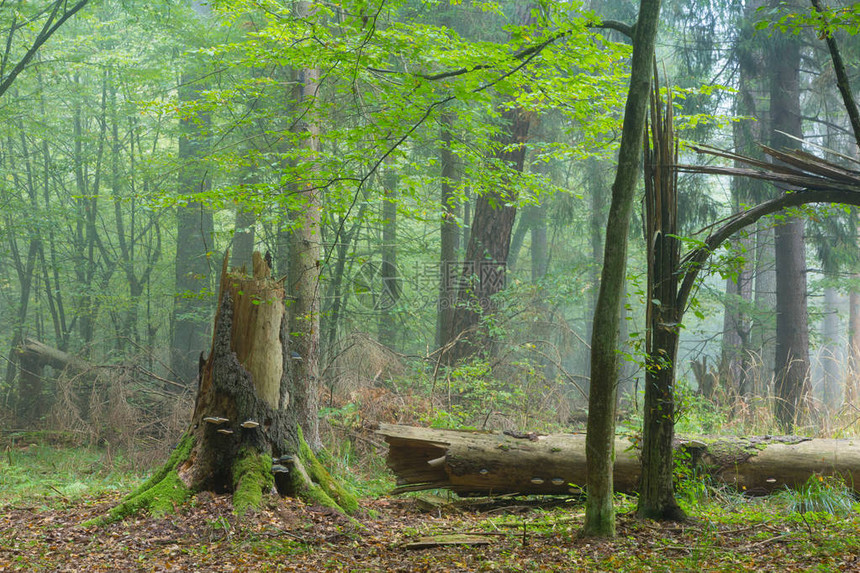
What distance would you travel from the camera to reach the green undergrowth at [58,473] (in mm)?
7355

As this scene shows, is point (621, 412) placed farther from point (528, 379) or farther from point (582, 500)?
point (582, 500)

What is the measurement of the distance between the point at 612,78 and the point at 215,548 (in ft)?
17.5

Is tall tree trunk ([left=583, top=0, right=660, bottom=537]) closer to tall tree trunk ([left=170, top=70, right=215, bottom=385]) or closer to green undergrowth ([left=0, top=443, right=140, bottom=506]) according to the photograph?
green undergrowth ([left=0, top=443, right=140, bottom=506])

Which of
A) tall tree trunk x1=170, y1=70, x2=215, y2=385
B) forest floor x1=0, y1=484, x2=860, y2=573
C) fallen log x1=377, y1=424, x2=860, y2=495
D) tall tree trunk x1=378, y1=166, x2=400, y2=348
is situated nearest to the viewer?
forest floor x1=0, y1=484, x2=860, y2=573

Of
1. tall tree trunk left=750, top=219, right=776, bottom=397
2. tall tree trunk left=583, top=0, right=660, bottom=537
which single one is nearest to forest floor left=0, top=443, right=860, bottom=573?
tall tree trunk left=583, top=0, right=660, bottom=537

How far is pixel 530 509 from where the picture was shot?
6.28 meters

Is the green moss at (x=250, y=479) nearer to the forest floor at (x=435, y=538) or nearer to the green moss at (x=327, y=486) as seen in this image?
the forest floor at (x=435, y=538)

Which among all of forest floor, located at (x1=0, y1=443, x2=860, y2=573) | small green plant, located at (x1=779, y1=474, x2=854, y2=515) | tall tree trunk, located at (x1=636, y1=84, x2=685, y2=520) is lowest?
forest floor, located at (x1=0, y1=443, x2=860, y2=573)

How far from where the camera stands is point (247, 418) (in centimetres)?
565

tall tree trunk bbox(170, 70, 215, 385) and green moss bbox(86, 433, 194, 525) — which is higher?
tall tree trunk bbox(170, 70, 215, 385)

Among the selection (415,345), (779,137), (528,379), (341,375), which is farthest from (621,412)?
(415,345)

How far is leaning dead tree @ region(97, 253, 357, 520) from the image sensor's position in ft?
18.1

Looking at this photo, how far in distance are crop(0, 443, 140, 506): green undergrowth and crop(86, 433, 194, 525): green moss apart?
1.55m

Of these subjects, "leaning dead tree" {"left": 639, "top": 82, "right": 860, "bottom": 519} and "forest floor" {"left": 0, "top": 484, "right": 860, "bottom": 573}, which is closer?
"forest floor" {"left": 0, "top": 484, "right": 860, "bottom": 573}
